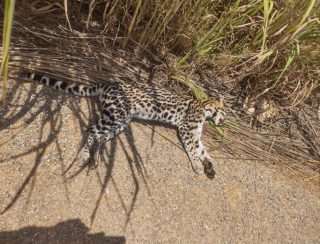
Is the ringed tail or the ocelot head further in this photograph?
the ocelot head

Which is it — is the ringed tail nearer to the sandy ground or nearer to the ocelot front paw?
the sandy ground

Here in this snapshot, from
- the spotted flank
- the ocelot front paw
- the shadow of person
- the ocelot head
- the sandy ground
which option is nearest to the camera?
the shadow of person

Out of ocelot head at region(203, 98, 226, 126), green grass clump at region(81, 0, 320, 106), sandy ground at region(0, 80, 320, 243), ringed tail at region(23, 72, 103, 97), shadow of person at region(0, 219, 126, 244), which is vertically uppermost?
green grass clump at region(81, 0, 320, 106)

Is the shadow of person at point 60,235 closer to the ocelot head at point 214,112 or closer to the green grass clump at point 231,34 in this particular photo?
the ocelot head at point 214,112

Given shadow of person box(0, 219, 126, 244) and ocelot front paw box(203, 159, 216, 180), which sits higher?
ocelot front paw box(203, 159, 216, 180)

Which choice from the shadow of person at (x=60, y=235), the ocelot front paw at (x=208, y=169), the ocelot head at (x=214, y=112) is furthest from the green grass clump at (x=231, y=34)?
the shadow of person at (x=60, y=235)

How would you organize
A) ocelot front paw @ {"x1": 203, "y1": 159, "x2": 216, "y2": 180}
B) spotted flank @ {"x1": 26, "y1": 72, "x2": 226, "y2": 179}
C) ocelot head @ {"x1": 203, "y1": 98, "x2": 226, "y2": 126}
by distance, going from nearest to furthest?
spotted flank @ {"x1": 26, "y1": 72, "x2": 226, "y2": 179} < ocelot front paw @ {"x1": 203, "y1": 159, "x2": 216, "y2": 180} < ocelot head @ {"x1": 203, "y1": 98, "x2": 226, "y2": 126}

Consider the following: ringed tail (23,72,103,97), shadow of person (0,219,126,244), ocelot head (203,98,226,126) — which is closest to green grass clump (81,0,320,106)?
ocelot head (203,98,226,126)
